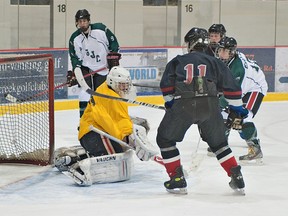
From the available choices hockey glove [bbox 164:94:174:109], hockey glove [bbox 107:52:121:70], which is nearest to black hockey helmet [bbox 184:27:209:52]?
hockey glove [bbox 164:94:174:109]

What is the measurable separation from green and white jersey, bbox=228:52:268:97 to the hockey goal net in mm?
1258

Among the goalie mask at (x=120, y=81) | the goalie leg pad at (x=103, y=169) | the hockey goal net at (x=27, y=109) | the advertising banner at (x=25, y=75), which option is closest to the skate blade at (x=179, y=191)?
the goalie leg pad at (x=103, y=169)

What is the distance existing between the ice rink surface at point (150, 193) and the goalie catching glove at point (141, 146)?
18cm

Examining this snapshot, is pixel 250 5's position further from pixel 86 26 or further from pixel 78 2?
pixel 86 26

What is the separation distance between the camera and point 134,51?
9922 mm

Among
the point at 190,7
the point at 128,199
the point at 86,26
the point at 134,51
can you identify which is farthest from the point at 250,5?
the point at 128,199

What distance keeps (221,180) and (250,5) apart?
21.5 ft

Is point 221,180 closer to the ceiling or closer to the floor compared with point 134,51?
closer to the floor

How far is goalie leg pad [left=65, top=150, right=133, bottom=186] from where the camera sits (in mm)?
5055

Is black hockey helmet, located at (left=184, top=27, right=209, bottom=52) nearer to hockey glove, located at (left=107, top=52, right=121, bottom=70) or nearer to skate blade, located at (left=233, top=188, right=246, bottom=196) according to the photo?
skate blade, located at (left=233, top=188, right=246, bottom=196)

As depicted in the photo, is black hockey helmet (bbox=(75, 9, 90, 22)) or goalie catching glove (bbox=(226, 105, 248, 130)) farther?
black hockey helmet (bbox=(75, 9, 90, 22))

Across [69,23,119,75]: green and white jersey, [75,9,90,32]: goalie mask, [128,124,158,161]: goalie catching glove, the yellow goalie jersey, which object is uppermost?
[75,9,90,32]: goalie mask

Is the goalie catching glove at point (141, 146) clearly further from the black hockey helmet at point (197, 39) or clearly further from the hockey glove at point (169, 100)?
the black hockey helmet at point (197, 39)

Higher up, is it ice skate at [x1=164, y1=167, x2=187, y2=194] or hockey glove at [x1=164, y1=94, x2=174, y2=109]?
hockey glove at [x1=164, y1=94, x2=174, y2=109]
